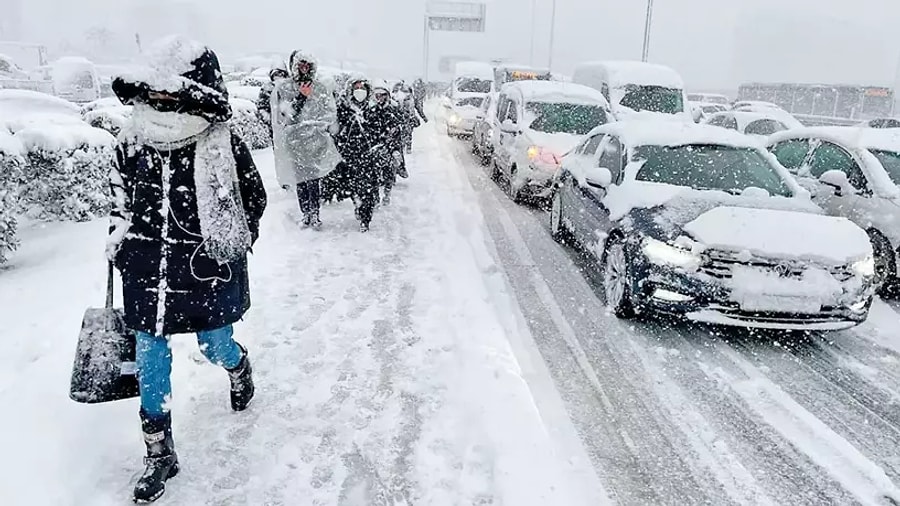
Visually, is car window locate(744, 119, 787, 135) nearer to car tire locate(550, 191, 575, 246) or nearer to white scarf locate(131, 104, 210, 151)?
car tire locate(550, 191, 575, 246)

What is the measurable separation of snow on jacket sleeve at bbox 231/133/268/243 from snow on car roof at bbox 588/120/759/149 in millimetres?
4612

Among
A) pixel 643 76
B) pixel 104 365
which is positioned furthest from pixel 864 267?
pixel 643 76

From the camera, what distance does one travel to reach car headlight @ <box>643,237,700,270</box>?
4992mm

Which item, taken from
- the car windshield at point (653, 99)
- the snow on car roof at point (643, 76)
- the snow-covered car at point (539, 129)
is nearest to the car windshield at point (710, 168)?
the snow-covered car at point (539, 129)

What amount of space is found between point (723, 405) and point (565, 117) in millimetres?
8017

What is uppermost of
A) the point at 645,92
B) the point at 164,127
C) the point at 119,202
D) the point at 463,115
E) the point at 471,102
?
the point at 164,127

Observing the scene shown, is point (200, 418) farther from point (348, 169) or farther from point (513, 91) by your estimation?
point (513, 91)

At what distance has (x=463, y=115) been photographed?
70.1ft

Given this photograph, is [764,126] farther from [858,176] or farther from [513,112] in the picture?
[858,176]

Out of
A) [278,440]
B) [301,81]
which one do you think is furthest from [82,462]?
[301,81]

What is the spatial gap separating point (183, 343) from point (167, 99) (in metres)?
2.22

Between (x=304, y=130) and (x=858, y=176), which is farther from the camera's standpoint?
(x=304, y=130)

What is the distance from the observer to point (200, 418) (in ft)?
12.0

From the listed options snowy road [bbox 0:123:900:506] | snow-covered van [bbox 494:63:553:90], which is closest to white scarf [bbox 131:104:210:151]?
snowy road [bbox 0:123:900:506]
